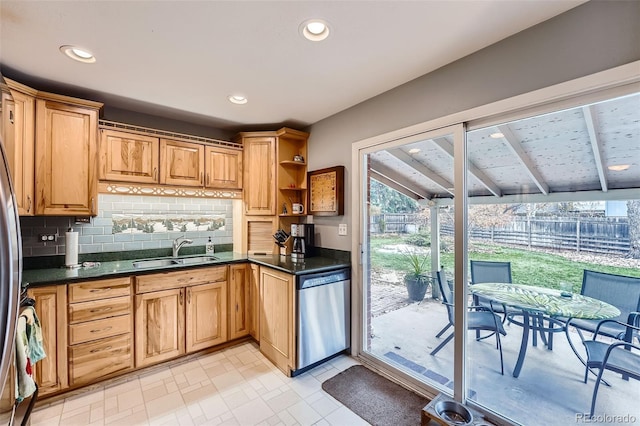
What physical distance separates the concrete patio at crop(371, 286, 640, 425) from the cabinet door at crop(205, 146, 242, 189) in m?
2.09

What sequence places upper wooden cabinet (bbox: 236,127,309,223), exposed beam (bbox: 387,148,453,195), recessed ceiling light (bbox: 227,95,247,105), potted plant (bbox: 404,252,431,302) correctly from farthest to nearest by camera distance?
upper wooden cabinet (bbox: 236,127,309,223) → recessed ceiling light (bbox: 227,95,247,105) → potted plant (bbox: 404,252,431,302) → exposed beam (bbox: 387,148,453,195)

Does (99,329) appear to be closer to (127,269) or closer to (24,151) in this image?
(127,269)

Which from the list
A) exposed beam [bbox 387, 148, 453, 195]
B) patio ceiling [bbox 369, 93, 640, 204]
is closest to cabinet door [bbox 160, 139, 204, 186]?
exposed beam [bbox 387, 148, 453, 195]

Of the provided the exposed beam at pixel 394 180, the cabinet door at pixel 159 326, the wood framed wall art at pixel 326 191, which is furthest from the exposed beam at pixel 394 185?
the cabinet door at pixel 159 326

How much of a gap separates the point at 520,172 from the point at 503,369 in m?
1.33

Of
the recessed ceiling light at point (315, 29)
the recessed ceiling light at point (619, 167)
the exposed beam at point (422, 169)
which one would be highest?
the recessed ceiling light at point (315, 29)

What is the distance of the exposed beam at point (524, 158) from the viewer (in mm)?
1700

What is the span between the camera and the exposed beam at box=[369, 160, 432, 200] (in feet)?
7.65

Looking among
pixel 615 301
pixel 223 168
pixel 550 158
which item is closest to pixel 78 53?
pixel 223 168

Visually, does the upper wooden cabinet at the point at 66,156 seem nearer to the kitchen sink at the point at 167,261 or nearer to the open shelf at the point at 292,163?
the kitchen sink at the point at 167,261

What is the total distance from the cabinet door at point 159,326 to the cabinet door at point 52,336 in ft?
1.51

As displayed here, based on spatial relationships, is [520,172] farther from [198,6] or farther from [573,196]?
[198,6]

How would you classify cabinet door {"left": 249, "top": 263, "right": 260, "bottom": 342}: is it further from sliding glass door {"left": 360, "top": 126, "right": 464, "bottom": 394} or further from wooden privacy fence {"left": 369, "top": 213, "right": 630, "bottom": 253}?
wooden privacy fence {"left": 369, "top": 213, "right": 630, "bottom": 253}

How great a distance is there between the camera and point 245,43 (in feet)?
5.66
